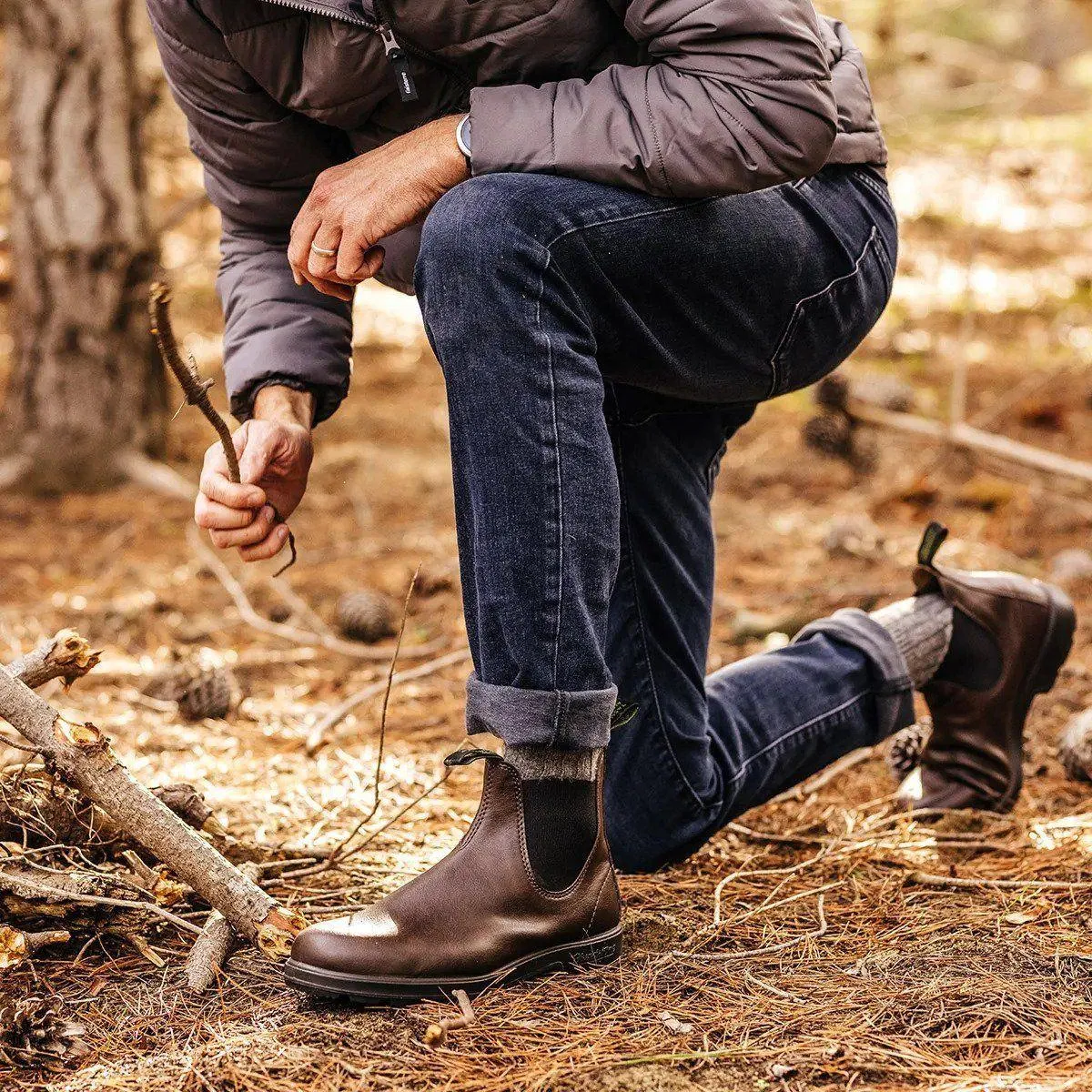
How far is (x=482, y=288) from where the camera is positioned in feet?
4.66

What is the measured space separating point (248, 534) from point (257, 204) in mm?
548

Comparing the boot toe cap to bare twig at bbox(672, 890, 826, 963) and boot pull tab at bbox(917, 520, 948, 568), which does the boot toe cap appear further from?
boot pull tab at bbox(917, 520, 948, 568)

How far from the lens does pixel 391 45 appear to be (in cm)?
155

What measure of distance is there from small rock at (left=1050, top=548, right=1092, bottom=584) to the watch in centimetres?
233

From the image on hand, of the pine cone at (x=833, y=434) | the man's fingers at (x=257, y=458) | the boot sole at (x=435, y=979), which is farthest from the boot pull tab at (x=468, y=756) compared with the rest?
the pine cone at (x=833, y=434)

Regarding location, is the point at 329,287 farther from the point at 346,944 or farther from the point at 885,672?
the point at 885,672

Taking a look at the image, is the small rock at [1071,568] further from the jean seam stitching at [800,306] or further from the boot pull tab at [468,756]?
the boot pull tab at [468,756]

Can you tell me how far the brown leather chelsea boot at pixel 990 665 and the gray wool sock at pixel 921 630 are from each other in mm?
19

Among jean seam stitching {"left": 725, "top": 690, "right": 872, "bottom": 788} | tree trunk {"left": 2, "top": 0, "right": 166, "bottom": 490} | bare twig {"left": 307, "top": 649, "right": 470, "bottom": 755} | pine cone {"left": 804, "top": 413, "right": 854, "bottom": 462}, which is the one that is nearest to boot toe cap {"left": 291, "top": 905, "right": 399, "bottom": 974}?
jean seam stitching {"left": 725, "top": 690, "right": 872, "bottom": 788}

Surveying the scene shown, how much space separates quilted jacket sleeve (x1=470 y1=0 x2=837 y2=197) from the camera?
4.76 feet

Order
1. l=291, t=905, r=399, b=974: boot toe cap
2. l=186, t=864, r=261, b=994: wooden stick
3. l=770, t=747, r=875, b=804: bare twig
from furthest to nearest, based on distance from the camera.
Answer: l=770, t=747, r=875, b=804: bare twig → l=186, t=864, r=261, b=994: wooden stick → l=291, t=905, r=399, b=974: boot toe cap

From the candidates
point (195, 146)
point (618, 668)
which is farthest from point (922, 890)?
point (195, 146)

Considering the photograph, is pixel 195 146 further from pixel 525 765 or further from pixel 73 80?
pixel 73 80

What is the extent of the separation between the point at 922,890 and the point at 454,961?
78cm
